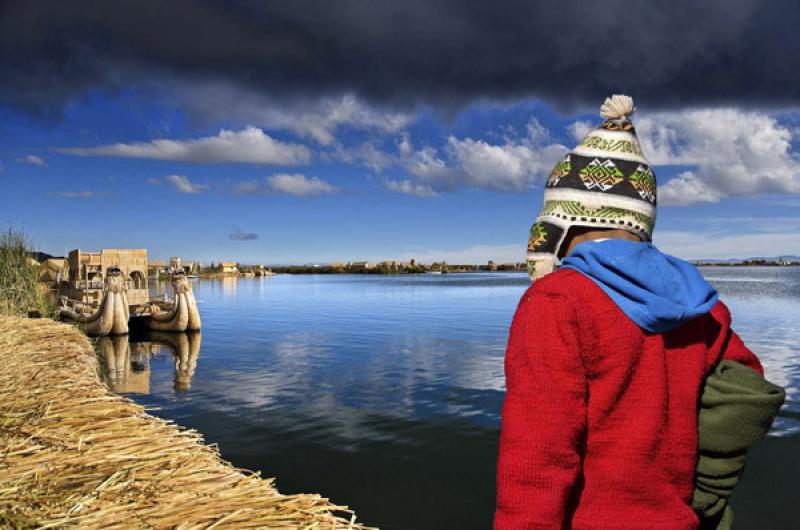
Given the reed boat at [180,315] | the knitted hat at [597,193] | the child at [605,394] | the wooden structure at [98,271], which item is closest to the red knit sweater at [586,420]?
the child at [605,394]

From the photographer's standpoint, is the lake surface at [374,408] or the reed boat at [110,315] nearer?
the lake surface at [374,408]

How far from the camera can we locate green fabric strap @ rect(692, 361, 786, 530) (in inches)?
78.3

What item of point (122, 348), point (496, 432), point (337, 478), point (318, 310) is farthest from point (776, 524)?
point (318, 310)

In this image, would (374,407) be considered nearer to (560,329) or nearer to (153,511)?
(153,511)

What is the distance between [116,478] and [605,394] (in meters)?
3.52

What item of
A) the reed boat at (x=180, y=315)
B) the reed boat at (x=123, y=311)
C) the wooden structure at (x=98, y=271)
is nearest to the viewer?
the reed boat at (x=123, y=311)

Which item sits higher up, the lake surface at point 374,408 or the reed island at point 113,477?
the reed island at point 113,477

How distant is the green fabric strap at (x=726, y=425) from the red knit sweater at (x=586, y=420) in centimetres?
17

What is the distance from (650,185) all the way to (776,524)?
9.05 metres

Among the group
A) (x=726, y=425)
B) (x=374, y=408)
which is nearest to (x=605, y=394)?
(x=726, y=425)

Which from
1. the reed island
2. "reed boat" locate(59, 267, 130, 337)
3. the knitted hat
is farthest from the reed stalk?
the knitted hat

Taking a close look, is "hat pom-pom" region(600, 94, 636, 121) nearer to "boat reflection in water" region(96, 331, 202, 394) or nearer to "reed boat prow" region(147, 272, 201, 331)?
"boat reflection in water" region(96, 331, 202, 394)

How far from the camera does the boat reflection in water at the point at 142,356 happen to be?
62.8 feet

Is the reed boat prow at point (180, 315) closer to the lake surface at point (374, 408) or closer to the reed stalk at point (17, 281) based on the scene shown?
the lake surface at point (374, 408)
